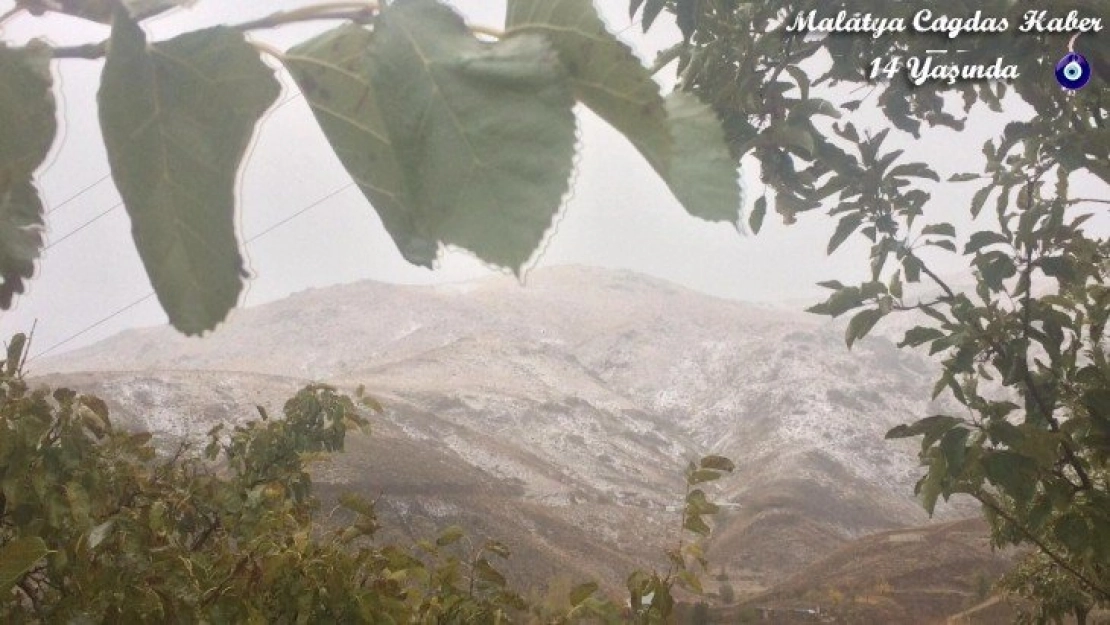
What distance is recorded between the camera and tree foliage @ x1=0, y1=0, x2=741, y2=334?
0.29 m

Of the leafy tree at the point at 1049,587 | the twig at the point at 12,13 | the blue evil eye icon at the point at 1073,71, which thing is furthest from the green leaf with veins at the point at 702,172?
the leafy tree at the point at 1049,587

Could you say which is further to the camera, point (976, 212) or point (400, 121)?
point (976, 212)

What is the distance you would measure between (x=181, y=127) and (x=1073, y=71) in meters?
Answer: 2.66

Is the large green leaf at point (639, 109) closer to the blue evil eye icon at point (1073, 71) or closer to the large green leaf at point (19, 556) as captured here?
the large green leaf at point (19, 556)

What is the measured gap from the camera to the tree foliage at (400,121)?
294 millimetres

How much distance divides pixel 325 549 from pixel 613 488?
35.7m

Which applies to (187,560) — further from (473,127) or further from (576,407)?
(576,407)

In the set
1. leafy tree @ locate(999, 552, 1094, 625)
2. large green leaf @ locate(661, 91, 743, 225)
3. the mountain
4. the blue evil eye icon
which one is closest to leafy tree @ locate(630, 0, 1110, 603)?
the blue evil eye icon

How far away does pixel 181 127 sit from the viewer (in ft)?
1.18

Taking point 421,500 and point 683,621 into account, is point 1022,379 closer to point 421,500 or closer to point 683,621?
point 683,621

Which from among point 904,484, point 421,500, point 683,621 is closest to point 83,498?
point 683,621

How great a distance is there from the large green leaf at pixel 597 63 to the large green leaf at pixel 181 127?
135mm

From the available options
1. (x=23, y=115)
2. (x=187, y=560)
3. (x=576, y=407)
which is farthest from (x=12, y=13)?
(x=576, y=407)

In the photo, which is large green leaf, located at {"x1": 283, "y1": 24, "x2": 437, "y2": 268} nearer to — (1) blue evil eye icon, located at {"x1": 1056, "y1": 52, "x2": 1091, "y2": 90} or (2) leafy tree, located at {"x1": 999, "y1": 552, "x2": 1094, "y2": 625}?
(1) blue evil eye icon, located at {"x1": 1056, "y1": 52, "x2": 1091, "y2": 90}
